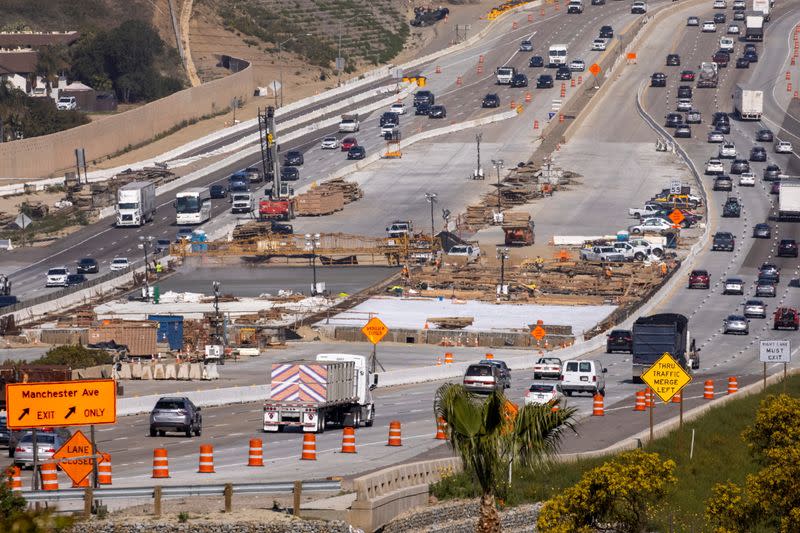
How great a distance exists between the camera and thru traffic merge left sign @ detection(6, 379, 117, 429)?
3022cm

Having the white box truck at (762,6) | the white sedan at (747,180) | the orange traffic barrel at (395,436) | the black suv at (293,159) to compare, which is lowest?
the orange traffic barrel at (395,436)

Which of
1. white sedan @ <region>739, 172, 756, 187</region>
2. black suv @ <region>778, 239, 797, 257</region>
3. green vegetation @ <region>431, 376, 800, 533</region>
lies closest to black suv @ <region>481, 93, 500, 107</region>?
white sedan @ <region>739, 172, 756, 187</region>

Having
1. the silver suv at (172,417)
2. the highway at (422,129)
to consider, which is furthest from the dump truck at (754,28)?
the silver suv at (172,417)

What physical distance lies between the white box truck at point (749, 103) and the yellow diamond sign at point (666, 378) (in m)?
111

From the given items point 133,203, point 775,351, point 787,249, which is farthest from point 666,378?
point 133,203

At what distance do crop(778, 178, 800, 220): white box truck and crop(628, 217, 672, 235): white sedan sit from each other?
24.7 ft

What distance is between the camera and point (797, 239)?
4208 inches

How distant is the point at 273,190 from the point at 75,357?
53812 millimetres

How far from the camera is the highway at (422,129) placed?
10888 centimetres

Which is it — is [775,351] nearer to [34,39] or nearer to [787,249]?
[787,249]

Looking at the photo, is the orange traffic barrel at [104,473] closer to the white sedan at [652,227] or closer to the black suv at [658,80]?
the white sedan at [652,227]

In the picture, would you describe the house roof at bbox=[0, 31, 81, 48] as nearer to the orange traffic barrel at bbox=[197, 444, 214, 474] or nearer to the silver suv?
the silver suv

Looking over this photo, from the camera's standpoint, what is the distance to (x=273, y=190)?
395 ft

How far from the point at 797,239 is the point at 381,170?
1478 inches
